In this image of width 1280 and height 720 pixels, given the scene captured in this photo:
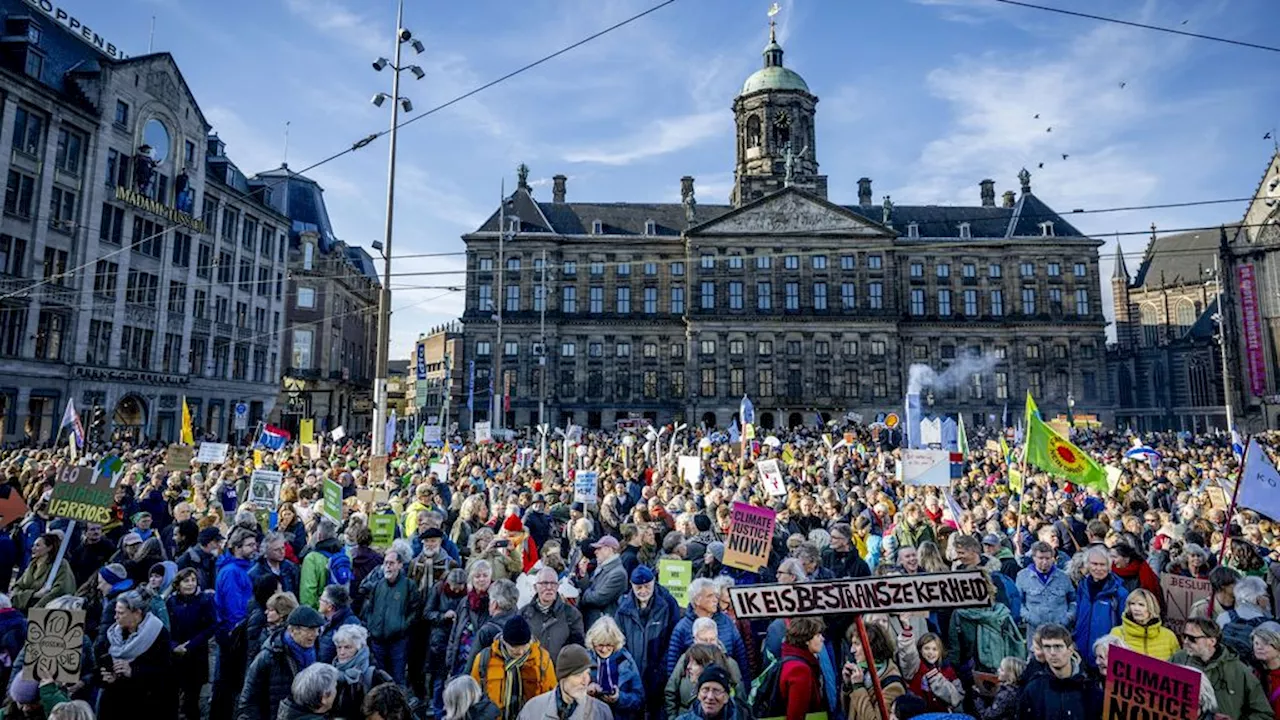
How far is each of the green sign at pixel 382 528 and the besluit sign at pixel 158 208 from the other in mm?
32466

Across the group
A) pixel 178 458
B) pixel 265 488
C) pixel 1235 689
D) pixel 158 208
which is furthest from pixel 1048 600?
pixel 158 208

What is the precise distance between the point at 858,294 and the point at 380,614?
60.7 metres

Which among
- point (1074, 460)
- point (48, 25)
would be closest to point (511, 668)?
point (1074, 460)

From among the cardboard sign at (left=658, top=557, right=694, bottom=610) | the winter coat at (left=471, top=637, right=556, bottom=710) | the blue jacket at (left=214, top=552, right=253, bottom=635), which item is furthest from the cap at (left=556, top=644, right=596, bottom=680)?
the blue jacket at (left=214, top=552, right=253, bottom=635)

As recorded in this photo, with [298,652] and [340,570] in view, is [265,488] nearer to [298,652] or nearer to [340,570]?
[340,570]

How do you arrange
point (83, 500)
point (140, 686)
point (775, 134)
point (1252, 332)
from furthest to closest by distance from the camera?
point (775, 134) → point (1252, 332) → point (83, 500) → point (140, 686)

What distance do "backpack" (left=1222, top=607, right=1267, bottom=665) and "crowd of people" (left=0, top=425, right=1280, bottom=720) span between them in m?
0.02

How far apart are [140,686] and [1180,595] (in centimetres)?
927

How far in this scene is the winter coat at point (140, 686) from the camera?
5930 millimetres

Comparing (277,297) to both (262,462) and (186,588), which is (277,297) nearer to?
(262,462)

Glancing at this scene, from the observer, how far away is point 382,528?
1035 cm

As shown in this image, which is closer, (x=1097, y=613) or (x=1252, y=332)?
(x=1097, y=613)

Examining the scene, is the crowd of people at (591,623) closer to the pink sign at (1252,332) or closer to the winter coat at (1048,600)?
the winter coat at (1048,600)

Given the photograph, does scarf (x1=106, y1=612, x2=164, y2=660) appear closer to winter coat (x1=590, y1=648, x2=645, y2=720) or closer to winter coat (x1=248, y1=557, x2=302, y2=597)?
winter coat (x1=248, y1=557, x2=302, y2=597)
